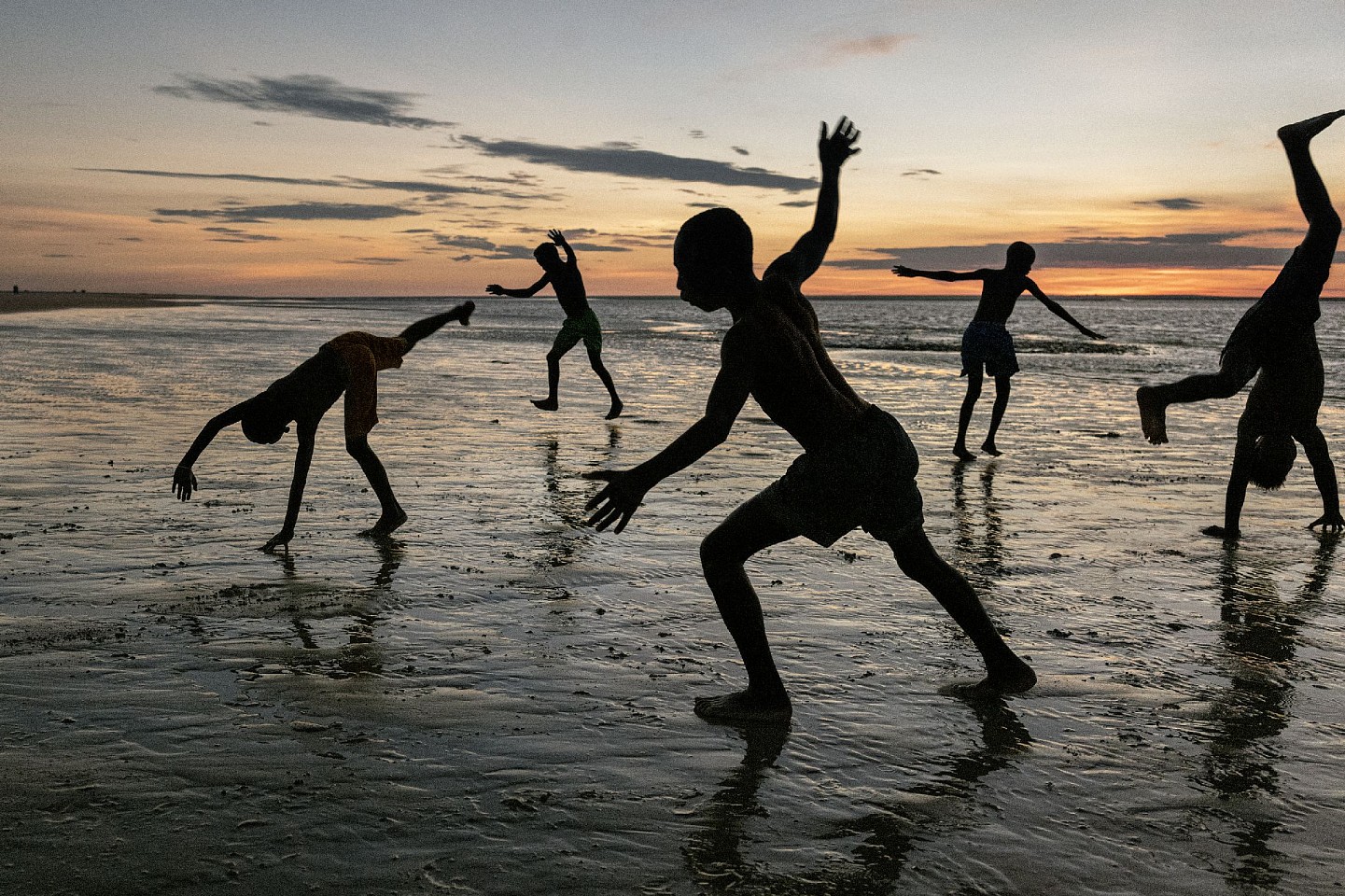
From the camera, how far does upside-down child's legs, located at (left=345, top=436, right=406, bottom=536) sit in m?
6.66

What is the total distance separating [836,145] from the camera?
4.46m

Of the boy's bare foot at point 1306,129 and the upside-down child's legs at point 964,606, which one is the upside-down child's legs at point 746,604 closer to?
the upside-down child's legs at point 964,606

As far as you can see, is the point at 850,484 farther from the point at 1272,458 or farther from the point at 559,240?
the point at 559,240

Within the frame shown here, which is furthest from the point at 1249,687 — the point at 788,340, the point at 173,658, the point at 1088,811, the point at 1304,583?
the point at 173,658

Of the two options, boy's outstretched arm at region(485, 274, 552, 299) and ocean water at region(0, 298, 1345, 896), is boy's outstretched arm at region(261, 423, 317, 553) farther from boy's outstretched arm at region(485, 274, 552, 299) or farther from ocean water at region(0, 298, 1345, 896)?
boy's outstretched arm at region(485, 274, 552, 299)

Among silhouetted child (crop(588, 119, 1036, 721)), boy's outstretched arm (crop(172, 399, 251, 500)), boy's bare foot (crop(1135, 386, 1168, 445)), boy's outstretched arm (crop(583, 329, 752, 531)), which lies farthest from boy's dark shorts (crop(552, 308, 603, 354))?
boy's outstretched arm (crop(583, 329, 752, 531))

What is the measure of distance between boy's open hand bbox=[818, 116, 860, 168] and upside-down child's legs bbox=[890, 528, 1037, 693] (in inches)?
63.5

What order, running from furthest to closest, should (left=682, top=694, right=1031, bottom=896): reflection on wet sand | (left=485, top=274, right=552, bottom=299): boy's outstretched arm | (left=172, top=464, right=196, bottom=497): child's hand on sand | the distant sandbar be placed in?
the distant sandbar → (left=485, top=274, right=552, bottom=299): boy's outstretched arm → (left=172, top=464, right=196, bottom=497): child's hand on sand → (left=682, top=694, right=1031, bottom=896): reflection on wet sand

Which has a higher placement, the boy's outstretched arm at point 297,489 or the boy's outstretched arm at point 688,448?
the boy's outstretched arm at point 688,448

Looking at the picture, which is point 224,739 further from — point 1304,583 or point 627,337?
point 627,337

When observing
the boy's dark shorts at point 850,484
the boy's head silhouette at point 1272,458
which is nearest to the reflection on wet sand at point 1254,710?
the boy's head silhouette at point 1272,458

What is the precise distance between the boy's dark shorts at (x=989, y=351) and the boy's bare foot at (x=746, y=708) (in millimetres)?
7842

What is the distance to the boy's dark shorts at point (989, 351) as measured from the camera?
11023mm

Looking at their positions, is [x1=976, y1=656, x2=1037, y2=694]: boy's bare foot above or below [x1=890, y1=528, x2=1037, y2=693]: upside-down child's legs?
below
